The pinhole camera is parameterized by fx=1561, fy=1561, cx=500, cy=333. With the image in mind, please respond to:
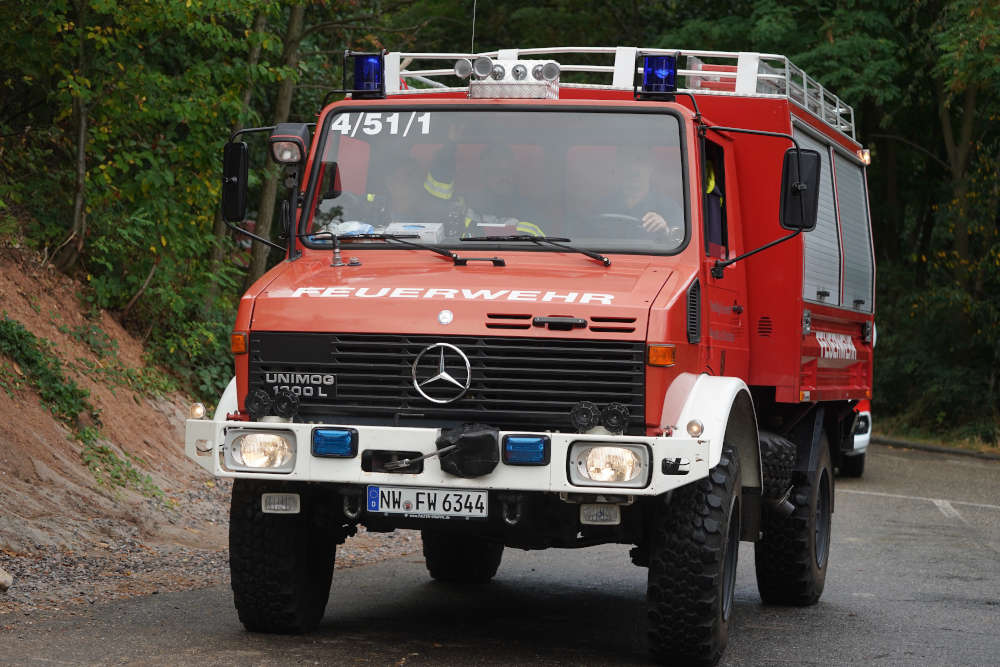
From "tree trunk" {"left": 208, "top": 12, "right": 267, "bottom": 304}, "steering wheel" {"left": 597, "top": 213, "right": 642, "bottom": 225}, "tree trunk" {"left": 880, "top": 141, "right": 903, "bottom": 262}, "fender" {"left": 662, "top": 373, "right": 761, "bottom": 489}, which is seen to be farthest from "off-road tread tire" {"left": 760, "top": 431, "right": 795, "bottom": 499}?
"tree trunk" {"left": 880, "top": 141, "right": 903, "bottom": 262}

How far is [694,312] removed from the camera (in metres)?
7.52

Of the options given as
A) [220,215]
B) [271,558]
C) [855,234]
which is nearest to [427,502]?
[271,558]

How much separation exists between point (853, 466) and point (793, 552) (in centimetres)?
1009

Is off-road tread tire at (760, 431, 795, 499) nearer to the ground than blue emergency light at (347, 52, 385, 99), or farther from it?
nearer to the ground

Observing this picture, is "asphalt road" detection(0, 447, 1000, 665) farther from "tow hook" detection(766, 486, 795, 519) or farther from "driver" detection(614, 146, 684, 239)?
"driver" detection(614, 146, 684, 239)

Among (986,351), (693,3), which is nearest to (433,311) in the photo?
(986,351)

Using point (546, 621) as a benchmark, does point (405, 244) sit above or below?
above

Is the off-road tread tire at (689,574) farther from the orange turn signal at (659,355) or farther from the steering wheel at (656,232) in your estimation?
the steering wheel at (656,232)

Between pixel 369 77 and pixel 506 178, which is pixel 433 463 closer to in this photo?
pixel 506 178

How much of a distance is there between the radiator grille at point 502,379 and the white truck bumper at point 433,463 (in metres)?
0.16

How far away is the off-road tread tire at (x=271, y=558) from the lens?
24.8 feet

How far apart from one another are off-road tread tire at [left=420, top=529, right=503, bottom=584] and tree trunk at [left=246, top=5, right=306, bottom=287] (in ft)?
30.1

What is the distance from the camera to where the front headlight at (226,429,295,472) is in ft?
23.0

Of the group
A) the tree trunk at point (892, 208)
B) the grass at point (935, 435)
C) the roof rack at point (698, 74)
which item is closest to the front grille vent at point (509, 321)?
the roof rack at point (698, 74)
